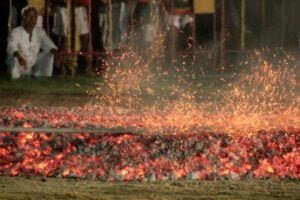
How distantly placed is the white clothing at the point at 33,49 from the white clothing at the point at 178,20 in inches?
94.0

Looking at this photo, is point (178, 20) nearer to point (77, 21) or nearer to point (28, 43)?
point (77, 21)

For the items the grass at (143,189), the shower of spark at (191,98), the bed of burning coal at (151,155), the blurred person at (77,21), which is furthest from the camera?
the blurred person at (77,21)

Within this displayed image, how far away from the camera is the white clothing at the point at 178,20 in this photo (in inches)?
660

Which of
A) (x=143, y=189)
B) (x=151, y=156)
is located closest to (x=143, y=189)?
(x=143, y=189)

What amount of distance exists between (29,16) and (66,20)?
38.1 inches

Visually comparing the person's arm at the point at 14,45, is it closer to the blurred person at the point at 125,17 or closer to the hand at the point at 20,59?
the hand at the point at 20,59

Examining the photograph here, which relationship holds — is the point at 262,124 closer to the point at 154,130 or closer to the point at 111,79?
the point at 154,130

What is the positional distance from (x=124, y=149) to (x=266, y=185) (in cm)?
176

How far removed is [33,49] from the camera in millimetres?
16094

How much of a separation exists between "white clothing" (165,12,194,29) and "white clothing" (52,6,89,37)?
5.37 ft

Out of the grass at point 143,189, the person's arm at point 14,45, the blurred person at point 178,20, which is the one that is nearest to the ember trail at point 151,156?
the grass at point 143,189

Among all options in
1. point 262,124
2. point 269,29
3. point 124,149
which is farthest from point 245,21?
point 124,149

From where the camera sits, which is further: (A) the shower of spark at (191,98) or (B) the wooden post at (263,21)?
(B) the wooden post at (263,21)

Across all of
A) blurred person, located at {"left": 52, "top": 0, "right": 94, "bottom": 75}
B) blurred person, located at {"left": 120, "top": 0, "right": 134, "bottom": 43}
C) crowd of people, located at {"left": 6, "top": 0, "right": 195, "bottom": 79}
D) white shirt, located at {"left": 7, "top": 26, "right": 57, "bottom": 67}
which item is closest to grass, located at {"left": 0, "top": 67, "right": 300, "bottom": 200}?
white shirt, located at {"left": 7, "top": 26, "right": 57, "bottom": 67}
